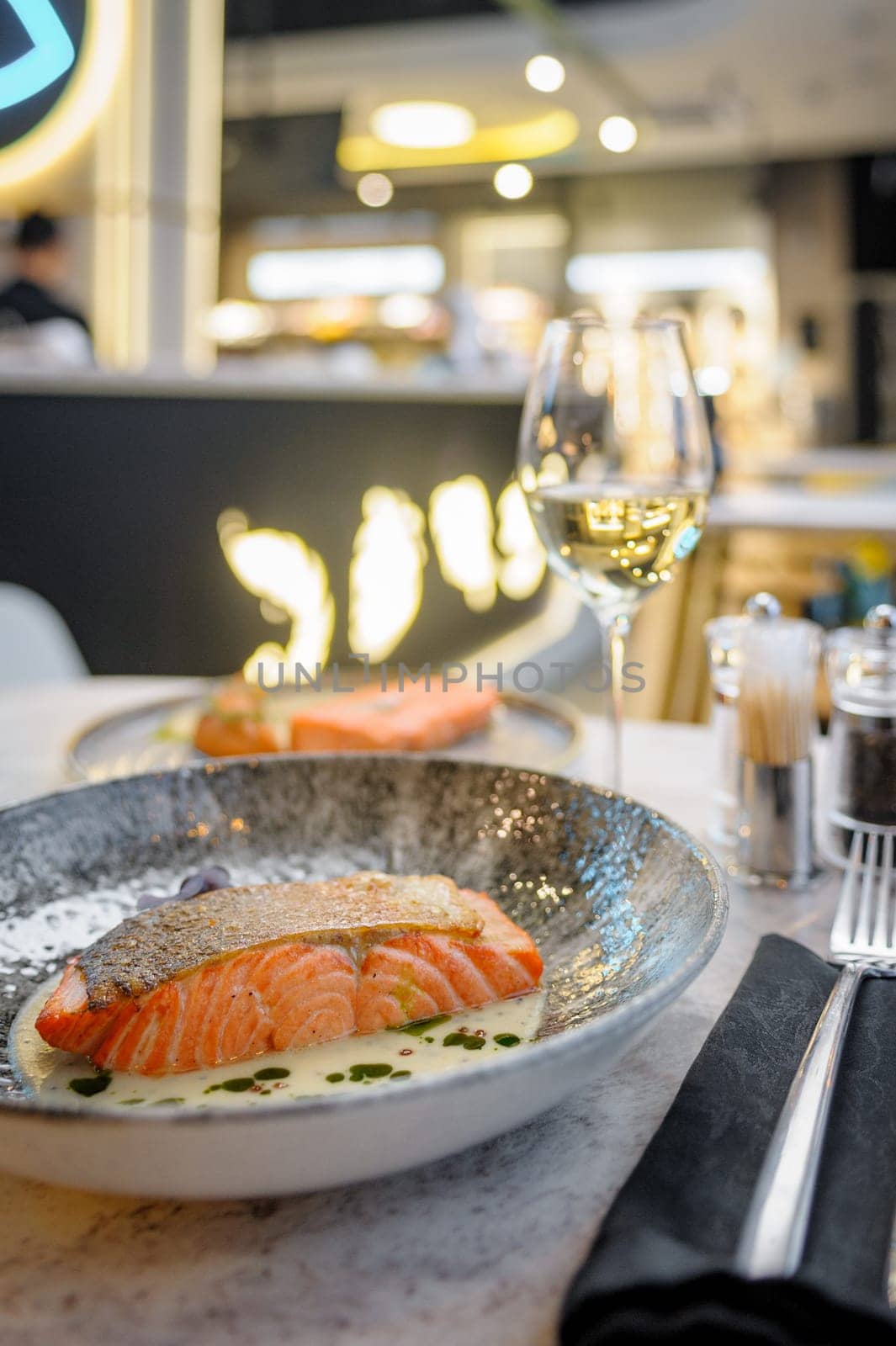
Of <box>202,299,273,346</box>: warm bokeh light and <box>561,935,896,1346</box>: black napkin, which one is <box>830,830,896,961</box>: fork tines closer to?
<box>561,935,896,1346</box>: black napkin

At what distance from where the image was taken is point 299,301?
13.2 metres

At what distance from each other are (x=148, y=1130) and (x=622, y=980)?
0.29 meters

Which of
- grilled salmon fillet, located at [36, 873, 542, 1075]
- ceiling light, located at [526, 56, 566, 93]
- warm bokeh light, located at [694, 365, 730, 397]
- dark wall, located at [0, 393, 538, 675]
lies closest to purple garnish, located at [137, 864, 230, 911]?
grilled salmon fillet, located at [36, 873, 542, 1075]

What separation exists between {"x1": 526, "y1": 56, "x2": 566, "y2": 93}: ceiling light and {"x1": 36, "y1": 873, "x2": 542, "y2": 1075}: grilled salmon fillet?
7.62m

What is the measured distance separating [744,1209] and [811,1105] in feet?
0.22

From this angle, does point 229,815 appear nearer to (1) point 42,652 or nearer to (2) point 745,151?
(1) point 42,652

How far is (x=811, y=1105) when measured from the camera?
1.68 ft

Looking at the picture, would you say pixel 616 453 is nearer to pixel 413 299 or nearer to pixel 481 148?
pixel 481 148

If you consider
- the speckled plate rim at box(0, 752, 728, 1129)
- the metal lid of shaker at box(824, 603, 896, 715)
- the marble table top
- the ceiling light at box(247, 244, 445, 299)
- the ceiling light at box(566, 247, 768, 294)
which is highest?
the ceiling light at box(247, 244, 445, 299)

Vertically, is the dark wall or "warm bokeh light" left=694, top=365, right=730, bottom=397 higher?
"warm bokeh light" left=694, top=365, right=730, bottom=397

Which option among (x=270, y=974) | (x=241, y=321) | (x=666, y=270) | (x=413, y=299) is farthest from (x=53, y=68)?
(x=241, y=321)

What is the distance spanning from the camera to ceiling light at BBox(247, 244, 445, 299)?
1259cm

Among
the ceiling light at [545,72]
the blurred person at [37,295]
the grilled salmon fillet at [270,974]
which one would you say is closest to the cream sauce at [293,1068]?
the grilled salmon fillet at [270,974]

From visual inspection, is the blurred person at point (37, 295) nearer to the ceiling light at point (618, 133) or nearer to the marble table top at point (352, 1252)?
the ceiling light at point (618, 133)
